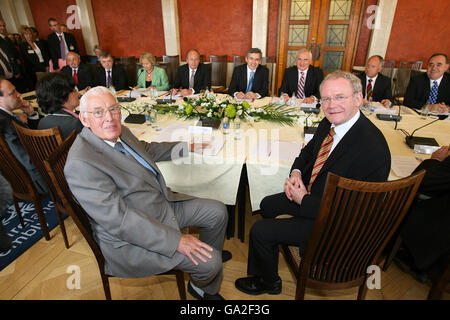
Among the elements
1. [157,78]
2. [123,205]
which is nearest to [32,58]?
[157,78]

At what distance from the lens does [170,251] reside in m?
1.33

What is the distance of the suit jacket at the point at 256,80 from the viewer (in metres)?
3.88

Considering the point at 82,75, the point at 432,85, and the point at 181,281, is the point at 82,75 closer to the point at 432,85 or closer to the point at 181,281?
the point at 181,281

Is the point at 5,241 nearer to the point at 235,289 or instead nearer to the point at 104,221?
the point at 104,221

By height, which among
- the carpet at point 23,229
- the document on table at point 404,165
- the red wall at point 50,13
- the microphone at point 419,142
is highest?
the red wall at point 50,13

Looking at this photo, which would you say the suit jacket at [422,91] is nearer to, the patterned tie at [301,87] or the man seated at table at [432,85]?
the man seated at table at [432,85]

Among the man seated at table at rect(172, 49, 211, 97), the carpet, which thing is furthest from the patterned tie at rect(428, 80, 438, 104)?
the carpet

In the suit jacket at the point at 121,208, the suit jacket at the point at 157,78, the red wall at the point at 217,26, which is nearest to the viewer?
the suit jacket at the point at 121,208

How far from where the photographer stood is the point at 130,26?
263 inches

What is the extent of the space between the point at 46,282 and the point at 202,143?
149 centimetres

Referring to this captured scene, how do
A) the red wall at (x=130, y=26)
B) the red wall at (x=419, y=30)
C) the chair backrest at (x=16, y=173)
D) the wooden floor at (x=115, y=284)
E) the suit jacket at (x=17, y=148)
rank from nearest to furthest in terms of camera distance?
the wooden floor at (x=115, y=284) < the chair backrest at (x=16, y=173) < the suit jacket at (x=17, y=148) < the red wall at (x=419, y=30) < the red wall at (x=130, y=26)

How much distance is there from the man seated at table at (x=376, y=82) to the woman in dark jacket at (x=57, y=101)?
3462mm

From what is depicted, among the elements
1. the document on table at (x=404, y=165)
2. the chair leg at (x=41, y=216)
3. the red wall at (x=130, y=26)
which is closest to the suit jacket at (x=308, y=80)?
the document on table at (x=404, y=165)
